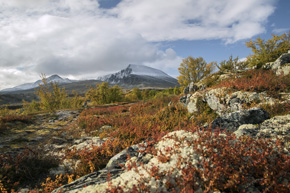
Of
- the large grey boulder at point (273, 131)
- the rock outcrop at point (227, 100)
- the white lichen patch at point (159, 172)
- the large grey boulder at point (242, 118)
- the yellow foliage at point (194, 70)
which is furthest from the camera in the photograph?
the yellow foliage at point (194, 70)

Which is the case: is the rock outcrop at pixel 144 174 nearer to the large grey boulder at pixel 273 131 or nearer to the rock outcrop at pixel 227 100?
the large grey boulder at pixel 273 131

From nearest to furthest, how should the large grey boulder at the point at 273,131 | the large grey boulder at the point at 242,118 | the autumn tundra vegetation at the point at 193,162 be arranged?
the autumn tundra vegetation at the point at 193,162, the large grey boulder at the point at 273,131, the large grey boulder at the point at 242,118

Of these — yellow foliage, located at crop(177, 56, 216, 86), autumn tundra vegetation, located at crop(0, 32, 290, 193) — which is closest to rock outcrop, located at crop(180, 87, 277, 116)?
autumn tundra vegetation, located at crop(0, 32, 290, 193)

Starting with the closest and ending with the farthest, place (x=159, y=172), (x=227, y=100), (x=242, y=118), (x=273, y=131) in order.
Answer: (x=159, y=172) < (x=273, y=131) < (x=242, y=118) < (x=227, y=100)

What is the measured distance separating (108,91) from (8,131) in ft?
74.2

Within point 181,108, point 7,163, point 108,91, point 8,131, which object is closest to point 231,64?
point 181,108

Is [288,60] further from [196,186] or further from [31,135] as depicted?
[31,135]

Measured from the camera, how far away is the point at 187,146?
3.42 m

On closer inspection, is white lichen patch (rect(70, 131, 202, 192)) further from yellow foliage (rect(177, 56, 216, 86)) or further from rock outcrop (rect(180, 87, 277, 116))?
yellow foliage (rect(177, 56, 216, 86))

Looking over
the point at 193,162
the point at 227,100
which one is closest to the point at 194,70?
the point at 227,100

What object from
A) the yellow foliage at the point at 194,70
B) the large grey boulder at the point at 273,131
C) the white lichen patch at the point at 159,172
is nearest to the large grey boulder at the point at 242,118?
the large grey boulder at the point at 273,131

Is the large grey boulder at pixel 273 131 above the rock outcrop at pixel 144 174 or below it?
above

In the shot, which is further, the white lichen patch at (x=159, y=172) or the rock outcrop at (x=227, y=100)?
the rock outcrop at (x=227, y=100)

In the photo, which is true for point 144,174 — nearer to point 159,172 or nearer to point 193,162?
point 159,172
